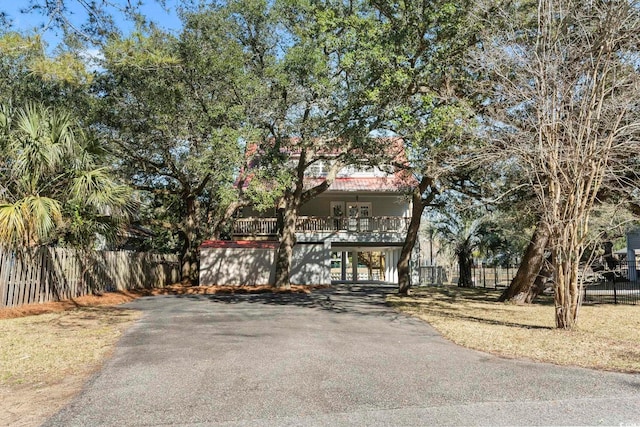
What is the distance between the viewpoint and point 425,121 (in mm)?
12203

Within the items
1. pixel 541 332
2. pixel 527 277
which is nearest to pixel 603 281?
pixel 527 277

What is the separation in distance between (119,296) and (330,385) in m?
13.4

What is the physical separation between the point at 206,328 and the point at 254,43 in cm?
1304

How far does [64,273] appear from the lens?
14539 millimetres

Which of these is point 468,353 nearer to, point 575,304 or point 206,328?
point 575,304

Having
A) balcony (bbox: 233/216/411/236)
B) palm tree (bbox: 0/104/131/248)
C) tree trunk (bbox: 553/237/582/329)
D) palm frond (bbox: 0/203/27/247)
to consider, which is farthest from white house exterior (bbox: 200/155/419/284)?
palm frond (bbox: 0/203/27/247)

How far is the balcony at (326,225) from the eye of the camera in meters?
28.3

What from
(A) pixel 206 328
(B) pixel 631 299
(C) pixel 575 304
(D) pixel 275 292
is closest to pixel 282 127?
(D) pixel 275 292

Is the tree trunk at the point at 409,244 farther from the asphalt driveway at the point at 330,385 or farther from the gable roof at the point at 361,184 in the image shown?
the asphalt driveway at the point at 330,385

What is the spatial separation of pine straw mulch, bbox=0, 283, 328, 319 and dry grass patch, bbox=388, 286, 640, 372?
7.93m

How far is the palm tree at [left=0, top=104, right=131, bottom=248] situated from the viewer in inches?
407

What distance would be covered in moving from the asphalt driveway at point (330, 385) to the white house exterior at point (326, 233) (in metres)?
15.2

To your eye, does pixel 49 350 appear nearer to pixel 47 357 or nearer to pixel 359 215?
pixel 47 357

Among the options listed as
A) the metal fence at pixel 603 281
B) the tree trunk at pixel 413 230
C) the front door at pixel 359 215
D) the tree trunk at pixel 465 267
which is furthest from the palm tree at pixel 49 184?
the tree trunk at pixel 465 267
